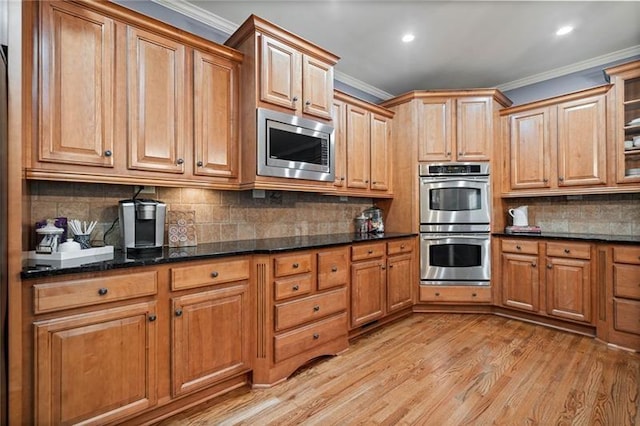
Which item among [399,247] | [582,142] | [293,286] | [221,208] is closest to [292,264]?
[293,286]

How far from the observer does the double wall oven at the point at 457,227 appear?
11.7 feet

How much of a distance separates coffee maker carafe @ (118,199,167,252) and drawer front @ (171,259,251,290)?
344 mm

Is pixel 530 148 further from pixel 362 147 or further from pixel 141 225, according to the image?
pixel 141 225

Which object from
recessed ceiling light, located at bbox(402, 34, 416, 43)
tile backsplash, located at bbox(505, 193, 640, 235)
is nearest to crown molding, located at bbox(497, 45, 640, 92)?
tile backsplash, located at bbox(505, 193, 640, 235)

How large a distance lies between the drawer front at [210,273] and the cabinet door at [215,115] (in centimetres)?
69

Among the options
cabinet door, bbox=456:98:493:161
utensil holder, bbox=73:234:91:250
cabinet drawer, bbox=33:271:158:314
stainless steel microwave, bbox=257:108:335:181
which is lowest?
cabinet drawer, bbox=33:271:158:314

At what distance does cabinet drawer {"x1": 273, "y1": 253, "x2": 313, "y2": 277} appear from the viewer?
216 centimetres

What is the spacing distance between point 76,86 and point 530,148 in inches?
160

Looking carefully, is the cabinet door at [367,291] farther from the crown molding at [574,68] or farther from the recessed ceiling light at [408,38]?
the crown molding at [574,68]

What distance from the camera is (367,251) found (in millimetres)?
2928

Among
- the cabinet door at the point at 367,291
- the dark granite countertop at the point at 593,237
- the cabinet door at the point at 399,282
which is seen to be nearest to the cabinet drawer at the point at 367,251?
the cabinet door at the point at 367,291

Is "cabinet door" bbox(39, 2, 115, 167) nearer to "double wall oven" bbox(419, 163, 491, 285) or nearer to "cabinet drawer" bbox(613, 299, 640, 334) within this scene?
"double wall oven" bbox(419, 163, 491, 285)

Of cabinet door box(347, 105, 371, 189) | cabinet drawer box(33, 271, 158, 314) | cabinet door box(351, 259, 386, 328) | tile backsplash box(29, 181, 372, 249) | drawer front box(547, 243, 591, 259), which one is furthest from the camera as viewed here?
cabinet door box(347, 105, 371, 189)

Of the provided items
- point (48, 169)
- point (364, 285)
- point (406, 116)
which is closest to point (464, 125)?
point (406, 116)
